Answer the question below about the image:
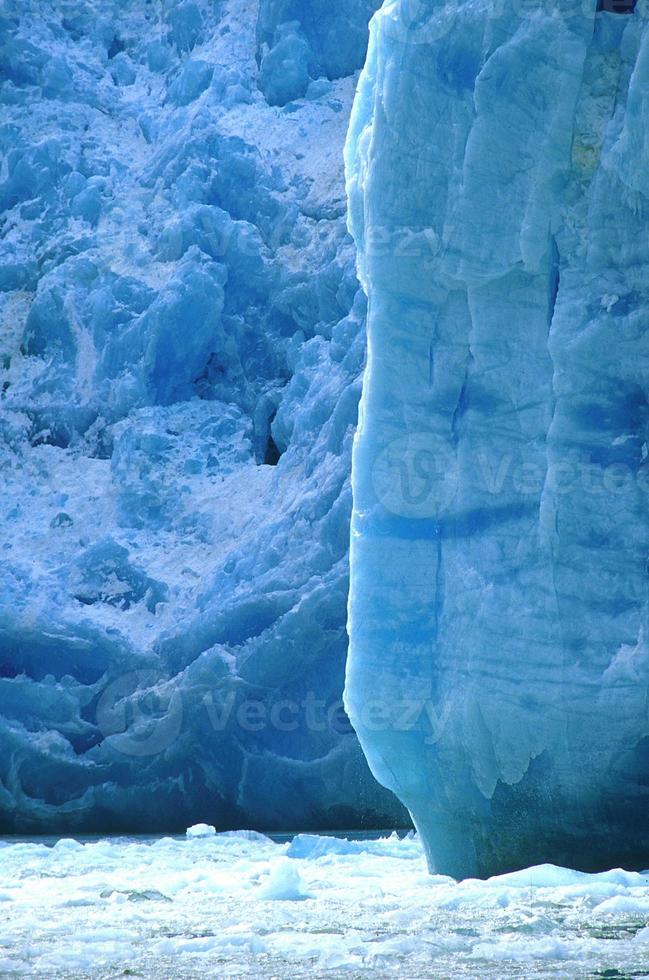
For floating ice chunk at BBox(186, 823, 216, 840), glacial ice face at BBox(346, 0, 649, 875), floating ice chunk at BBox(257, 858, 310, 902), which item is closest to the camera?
floating ice chunk at BBox(257, 858, 310, 902)

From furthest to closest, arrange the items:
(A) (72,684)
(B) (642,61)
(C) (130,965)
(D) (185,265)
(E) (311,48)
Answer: (E) (311,48) < (D) (185,265) < (A) (72,684) < (B) (642,61) < (C) (130,965)

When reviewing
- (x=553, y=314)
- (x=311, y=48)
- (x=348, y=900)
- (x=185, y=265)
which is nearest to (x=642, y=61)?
(x=553, y=314)

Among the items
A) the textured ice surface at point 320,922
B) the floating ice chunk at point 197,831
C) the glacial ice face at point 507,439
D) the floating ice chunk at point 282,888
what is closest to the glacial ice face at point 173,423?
the floating ice chunk at point 197,831

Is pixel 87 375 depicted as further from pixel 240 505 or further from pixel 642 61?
pixel 642 61

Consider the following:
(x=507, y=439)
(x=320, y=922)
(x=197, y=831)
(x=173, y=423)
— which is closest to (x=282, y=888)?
(x=320, y=922)

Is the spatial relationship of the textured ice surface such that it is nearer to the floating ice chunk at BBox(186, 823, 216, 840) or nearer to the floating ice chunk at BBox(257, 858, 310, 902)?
the floating ice chunk at BBox(257, 858, 310, 902)

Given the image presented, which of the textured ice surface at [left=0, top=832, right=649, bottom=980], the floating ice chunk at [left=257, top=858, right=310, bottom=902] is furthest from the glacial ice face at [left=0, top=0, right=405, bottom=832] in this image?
the floating ice chunk at [left=257, top=858, right=310, bottom=902]
